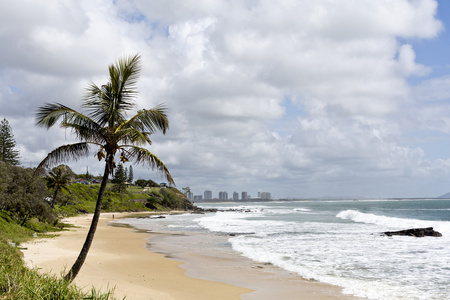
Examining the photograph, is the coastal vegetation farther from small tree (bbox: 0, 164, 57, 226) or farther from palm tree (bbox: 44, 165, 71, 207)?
palm tree (bbox: 44, 165, 71, 207)

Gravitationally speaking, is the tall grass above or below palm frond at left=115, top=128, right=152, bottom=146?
below

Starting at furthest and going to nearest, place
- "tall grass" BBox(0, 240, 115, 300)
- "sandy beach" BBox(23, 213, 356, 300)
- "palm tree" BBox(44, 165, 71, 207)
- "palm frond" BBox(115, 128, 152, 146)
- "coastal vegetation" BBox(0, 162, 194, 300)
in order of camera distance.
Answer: "palm tree" BBox(44, 165, 71, 207) → "sandy beach" BBox(23, 213, 356, 300) → "palm frond" BBox(115, 128, 152, 146) → "coastal vegetation" BBox(0, 162, 194, 300) → "tall grass" BBox(0, 240, 115, 300)

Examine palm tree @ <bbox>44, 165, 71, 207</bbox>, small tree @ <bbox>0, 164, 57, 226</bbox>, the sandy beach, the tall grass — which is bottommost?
the sandy beach

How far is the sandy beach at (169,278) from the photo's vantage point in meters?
13.8

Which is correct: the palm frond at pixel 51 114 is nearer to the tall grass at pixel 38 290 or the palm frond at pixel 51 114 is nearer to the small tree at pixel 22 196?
the tall grass at pixel 38 290

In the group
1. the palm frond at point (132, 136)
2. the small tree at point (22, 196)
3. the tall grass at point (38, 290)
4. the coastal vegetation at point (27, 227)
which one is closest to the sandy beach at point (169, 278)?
the coastal vegetation at point (27, 227)

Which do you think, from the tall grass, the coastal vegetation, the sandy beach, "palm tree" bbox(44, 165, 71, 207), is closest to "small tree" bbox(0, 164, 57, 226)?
the coastal vegetation

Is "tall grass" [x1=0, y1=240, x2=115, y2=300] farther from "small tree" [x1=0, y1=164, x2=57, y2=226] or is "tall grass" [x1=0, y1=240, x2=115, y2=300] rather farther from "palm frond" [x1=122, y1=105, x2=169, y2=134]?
"small tree" [x1=0, y1=164, x2=57, y2=226]

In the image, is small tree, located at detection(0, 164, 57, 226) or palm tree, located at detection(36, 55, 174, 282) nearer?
palm tree, located at detection(36, 55, 174, 282)

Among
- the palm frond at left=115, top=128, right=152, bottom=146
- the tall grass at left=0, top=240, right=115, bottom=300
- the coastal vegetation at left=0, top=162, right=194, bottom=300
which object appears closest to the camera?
the tall grass at left=0, top=240, right=115, bottom=300

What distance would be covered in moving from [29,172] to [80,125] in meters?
24.0

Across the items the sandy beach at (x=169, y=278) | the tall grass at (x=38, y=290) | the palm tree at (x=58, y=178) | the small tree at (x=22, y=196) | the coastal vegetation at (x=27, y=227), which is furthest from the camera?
the palm tree at (x=58, y=178)

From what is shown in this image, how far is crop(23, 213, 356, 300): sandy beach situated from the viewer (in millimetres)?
13770

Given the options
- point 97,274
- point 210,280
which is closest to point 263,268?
point 210,280
